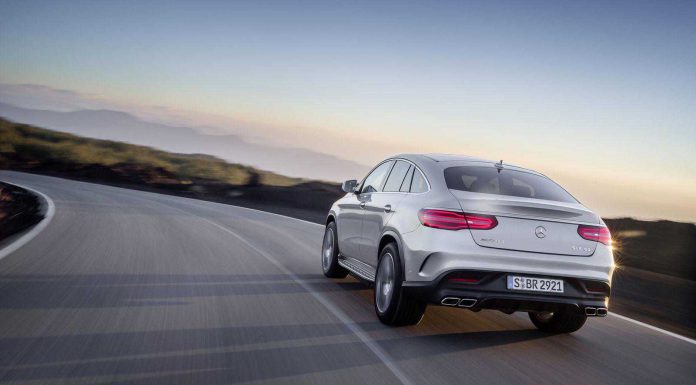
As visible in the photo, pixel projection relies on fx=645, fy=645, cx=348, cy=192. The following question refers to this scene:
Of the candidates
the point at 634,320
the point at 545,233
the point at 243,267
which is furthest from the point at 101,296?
the point at 634,320

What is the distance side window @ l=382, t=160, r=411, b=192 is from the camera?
6.99m

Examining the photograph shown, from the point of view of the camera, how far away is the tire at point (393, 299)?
5.95 metres

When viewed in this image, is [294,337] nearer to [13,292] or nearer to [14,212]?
[13,292]

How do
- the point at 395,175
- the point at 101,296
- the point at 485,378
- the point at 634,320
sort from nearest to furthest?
1. the point at 485,378
2. the point at 101,296
3. the point at 395,175
4. the point at 634,320

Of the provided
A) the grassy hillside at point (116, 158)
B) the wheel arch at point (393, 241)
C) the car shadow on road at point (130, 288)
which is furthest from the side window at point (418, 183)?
the grassy hillside at point (116, 158)

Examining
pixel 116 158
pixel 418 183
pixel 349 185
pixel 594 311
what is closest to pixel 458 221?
pixel 418 183

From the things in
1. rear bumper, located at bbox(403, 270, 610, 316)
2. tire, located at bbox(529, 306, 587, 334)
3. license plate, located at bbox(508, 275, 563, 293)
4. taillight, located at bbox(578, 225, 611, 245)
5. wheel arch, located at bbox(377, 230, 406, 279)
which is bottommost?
tire, located at bbox(529, 306, 587, 334)

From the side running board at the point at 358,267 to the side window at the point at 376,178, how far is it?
89cm

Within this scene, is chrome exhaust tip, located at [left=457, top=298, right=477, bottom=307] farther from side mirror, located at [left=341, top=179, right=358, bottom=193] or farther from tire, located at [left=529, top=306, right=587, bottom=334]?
side mirror, located at [left=341, top=179, right=358, bottom=193]

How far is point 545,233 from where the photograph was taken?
551 centimetres

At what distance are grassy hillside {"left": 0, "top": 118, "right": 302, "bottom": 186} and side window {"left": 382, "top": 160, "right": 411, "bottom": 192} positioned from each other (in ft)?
101

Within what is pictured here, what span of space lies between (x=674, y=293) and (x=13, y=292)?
388 inches

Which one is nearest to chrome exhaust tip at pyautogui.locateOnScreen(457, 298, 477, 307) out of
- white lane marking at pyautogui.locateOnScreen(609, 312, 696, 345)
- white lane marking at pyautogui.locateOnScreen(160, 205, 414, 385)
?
white lane marking at pyautogui.locateOnScreen(160, 205, 414, 385)

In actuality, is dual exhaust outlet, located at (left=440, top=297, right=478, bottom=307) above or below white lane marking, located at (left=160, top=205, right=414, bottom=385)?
above
